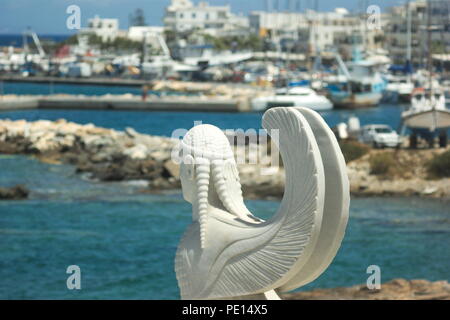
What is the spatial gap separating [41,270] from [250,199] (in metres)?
6.87

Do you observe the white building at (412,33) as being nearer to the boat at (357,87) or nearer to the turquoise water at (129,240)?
the boat at (357,87)

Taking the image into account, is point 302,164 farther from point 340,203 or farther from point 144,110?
point 144,110

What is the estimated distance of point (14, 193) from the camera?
2516 cm

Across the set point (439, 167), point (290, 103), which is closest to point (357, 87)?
point (290, 103)

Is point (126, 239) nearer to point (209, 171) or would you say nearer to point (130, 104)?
point (209, 171)

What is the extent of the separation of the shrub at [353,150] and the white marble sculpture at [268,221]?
20337 mm

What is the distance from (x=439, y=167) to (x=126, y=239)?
8731 mm

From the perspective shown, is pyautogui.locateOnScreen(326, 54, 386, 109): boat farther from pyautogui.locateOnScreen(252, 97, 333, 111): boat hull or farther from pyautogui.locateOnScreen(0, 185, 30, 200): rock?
pyautogui.locateOnScreen(0, 185, 30, 200): rock

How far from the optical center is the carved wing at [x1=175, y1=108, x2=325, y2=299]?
18.4 ft

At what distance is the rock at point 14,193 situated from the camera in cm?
2508

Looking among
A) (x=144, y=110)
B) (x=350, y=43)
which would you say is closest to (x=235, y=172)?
(x=144, y=110)

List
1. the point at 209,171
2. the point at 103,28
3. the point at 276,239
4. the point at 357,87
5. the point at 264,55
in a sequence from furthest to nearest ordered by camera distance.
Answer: the point at 103,28 → the point at 264,55 → the point at 357,87 → the point at 209,171 → the point at 276,239

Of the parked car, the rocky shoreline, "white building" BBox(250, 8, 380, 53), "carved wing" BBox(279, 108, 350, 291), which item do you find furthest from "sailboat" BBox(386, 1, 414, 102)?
"carved wing" BBox(279, 108, 350, 291)

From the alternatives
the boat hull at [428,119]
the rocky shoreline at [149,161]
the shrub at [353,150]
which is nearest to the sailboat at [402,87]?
the boat hull at [428,119]
